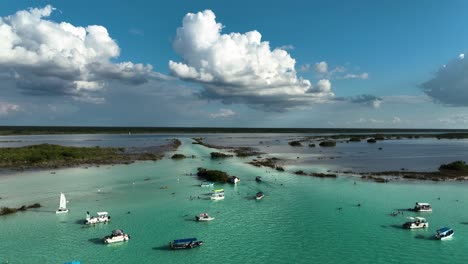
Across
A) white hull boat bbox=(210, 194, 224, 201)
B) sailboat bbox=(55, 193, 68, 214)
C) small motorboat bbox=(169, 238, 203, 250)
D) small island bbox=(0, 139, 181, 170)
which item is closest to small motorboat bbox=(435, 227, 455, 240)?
small motorboat bbox=(169, 238, 203, 250)

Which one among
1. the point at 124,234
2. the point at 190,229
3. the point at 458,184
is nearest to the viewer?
the point at 124,234

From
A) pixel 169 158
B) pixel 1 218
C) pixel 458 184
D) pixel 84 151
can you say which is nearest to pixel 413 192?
pixel 458 184

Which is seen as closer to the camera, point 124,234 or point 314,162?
point 124,234

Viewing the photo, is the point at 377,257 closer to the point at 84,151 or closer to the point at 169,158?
the point at 169,158

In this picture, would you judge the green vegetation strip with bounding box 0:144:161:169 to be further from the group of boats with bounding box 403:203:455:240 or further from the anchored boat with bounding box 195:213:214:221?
the group of boats with bounding box 403:203:455:240

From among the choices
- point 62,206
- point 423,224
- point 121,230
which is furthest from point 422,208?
point 62,206

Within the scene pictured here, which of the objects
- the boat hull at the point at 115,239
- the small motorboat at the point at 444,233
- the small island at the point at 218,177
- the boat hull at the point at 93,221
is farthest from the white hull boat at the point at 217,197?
the small motorboat at the point at 444,233
